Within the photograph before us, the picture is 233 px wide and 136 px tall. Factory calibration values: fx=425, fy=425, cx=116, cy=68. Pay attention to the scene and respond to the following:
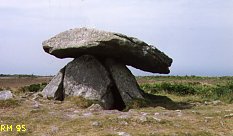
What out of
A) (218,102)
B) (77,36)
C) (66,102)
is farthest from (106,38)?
(218,102)

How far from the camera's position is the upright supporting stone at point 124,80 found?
67.8 ft

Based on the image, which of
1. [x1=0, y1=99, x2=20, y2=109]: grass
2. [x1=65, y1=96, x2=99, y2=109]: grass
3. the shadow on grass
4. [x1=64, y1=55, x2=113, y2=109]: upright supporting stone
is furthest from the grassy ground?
[x1=64, y1=55, x2=113, y2=109]: upright supporting stone

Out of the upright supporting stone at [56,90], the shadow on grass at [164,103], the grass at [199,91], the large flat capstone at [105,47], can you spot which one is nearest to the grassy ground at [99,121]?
the shadow on grass at [164,103]

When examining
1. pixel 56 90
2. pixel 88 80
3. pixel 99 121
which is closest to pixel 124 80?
pixel 88 80

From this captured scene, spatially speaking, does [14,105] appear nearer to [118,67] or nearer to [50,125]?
[50,125]

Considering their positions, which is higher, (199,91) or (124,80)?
(124,80)

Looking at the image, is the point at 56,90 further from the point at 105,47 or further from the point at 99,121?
the point at 99,121

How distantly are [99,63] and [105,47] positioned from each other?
1.90m

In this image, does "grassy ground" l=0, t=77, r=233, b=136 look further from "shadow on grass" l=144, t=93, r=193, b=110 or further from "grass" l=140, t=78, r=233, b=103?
"grass" l=140, t=78, r=233, b=103

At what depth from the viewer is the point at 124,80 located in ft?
70.2

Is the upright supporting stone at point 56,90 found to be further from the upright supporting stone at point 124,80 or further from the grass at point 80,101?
the upright supporting stone at point 124,80

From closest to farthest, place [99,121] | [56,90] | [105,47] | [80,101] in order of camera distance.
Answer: [99,121] < [80,101] < [105,47] < [56,90]

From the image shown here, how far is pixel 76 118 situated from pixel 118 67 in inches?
269

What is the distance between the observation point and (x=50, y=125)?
47.6ft
